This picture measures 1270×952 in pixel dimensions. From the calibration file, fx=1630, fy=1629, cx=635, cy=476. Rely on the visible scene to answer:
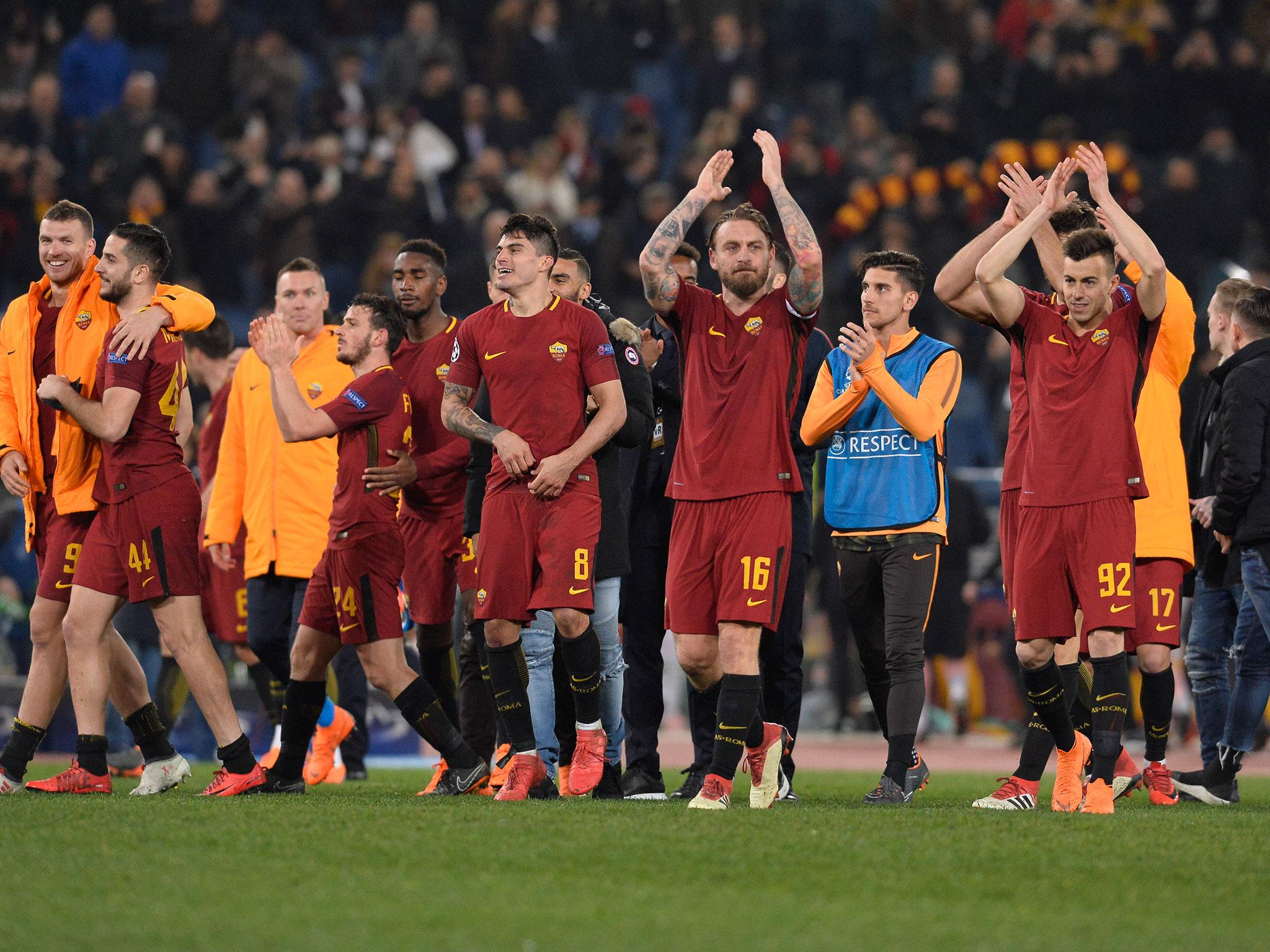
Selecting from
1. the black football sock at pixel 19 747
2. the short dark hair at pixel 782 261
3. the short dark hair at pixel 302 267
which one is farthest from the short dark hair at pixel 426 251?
the black football sock at pixel 19 747

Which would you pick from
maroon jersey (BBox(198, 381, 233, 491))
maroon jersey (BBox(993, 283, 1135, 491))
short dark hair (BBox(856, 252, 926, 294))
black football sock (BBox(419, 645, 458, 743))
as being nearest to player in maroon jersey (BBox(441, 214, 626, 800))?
black football sock (BBox(419, 645, 458, 743))

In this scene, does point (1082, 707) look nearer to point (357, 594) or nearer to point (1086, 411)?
point (1086, 411)

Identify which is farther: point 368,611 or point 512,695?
point 368,611

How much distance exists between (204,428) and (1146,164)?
1212 centimetres

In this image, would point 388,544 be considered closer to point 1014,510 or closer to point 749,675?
point 749,675

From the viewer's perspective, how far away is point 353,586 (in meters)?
7.29

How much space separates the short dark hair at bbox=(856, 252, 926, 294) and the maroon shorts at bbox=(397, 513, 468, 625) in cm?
235

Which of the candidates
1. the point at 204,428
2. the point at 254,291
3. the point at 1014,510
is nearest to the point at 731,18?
the point at 254,291

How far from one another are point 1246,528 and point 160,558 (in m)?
5.14

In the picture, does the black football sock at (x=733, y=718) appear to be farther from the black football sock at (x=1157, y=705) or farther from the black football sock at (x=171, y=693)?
the black football sock at (x=171, y=693)

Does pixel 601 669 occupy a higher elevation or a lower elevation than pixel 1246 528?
lower

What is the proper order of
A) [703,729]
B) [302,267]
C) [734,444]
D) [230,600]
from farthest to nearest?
[230,600]
[302,267]
[703,729]
[734,444]

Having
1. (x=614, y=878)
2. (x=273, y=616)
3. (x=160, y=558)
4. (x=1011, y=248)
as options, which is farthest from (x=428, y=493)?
(x=614, y=878)

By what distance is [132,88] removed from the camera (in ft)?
54.5
